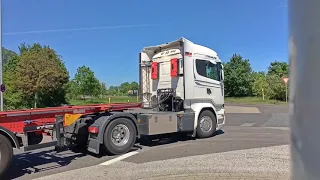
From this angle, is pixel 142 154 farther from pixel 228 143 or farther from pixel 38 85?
pixel 38 85

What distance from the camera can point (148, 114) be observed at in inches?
359

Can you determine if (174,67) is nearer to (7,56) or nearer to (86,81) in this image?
(86,81)

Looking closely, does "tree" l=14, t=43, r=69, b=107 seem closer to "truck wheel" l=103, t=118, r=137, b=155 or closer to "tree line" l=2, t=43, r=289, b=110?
"tree line" l=2, t=43, r=289, b=110

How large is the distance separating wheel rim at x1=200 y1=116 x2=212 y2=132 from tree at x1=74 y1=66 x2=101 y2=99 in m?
29.7

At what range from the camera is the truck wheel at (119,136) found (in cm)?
807

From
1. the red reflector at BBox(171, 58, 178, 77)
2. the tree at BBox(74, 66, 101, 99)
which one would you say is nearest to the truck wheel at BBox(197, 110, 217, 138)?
the red reflector at BBox(171, 58, 178, 77)

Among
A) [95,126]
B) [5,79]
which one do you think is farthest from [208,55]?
[5,79]

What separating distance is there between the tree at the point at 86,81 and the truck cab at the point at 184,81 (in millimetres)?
28084

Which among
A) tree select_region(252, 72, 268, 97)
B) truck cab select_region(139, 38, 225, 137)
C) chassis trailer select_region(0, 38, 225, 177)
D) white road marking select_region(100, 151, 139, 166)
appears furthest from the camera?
tree select_region(252, 72, 268, 97)

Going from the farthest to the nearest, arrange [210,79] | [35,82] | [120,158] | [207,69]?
[35,82], [210,79], [207,69], [120,158]

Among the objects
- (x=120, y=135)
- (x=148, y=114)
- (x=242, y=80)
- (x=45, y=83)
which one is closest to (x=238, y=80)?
(x=242, y=80)

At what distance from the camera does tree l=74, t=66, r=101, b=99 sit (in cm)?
3891

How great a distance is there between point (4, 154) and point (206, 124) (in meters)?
6.73

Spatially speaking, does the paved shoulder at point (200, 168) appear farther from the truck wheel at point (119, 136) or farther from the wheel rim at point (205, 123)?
the wheel rim at point (205, 123)
